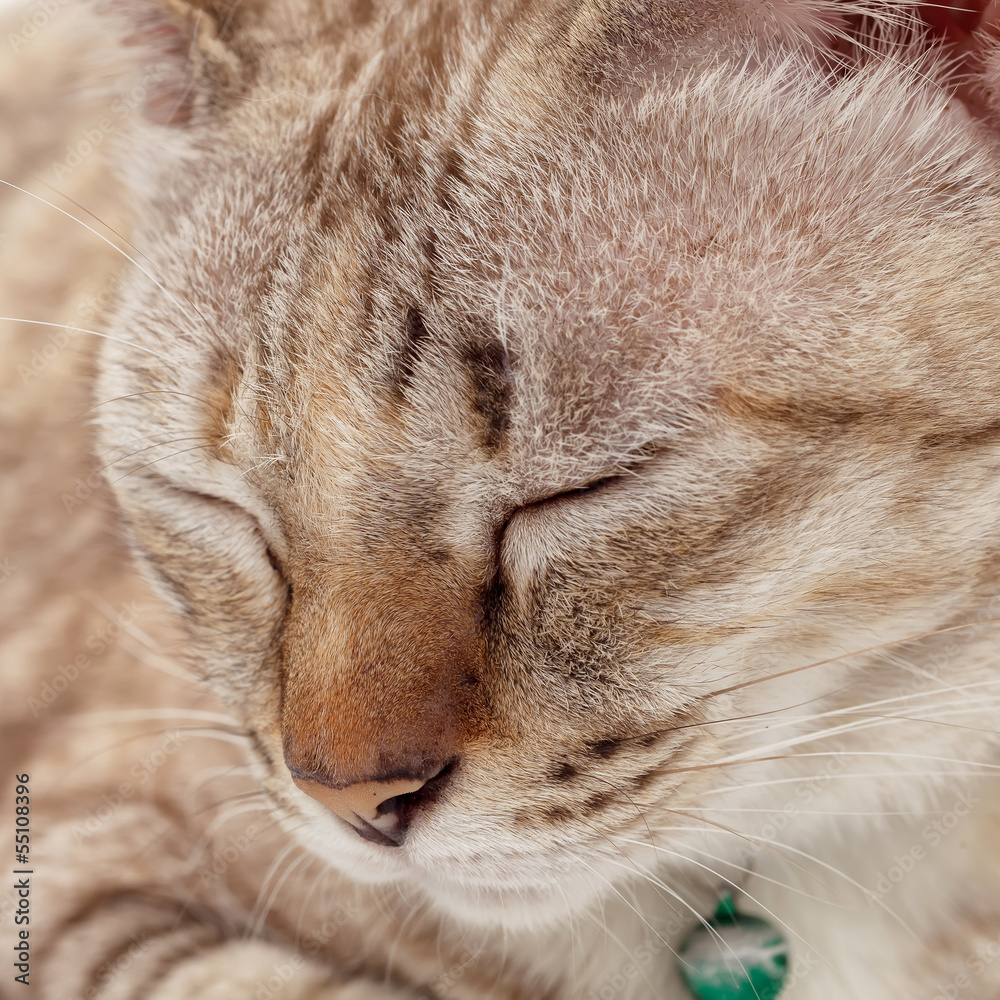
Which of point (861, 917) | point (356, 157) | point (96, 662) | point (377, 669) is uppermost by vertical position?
point (356, 157)

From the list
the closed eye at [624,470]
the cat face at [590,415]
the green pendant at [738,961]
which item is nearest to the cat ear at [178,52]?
the cat face at [590,415]

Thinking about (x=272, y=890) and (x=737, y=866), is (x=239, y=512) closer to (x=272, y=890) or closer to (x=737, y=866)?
(x=272, y=890)

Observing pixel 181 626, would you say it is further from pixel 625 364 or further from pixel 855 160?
pixel 855 160

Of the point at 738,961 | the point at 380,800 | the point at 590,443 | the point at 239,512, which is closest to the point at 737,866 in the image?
the point at 738,961

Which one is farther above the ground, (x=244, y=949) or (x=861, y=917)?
(x=861, y=917)

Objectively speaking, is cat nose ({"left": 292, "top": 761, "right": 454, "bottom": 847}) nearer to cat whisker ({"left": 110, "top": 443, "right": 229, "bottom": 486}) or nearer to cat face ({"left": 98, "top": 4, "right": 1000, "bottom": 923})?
cat face ({"left": 98, "top": 4, "right": 1000, "bottom": 923})

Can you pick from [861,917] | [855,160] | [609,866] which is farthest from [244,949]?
[855,160]

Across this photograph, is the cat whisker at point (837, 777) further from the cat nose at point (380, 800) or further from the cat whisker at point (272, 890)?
the cat whisker at point (272, 890)

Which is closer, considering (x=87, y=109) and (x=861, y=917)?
(x=861, y=917)
